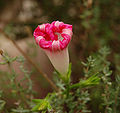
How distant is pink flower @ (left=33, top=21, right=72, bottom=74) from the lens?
19.3 inches

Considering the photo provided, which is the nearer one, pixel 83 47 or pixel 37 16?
pixel 83 47

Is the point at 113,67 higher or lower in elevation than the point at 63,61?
lower

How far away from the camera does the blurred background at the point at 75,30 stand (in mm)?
992

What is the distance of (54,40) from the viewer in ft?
1.62

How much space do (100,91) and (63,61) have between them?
272mm

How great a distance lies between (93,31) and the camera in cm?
111

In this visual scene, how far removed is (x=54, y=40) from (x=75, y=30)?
2.22 ft

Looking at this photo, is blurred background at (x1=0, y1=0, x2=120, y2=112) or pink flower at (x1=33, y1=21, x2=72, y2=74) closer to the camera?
pink flower at (x1=33, y1=21, x2=72, y2=74)

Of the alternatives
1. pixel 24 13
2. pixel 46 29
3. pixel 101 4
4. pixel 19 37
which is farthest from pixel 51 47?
pixel 24 13

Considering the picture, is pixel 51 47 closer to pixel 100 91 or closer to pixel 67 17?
pixel 100 91

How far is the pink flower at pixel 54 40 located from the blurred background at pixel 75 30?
397mm

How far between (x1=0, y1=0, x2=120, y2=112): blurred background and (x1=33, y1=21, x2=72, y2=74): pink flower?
15.6 inches

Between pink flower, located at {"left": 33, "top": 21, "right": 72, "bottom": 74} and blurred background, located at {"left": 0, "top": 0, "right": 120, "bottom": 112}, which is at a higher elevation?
pink flower, located at {"left": 33, "top": 21, "right": 72, "bottom": 74}

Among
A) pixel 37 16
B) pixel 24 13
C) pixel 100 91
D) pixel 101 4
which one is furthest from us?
pixel 24 13
